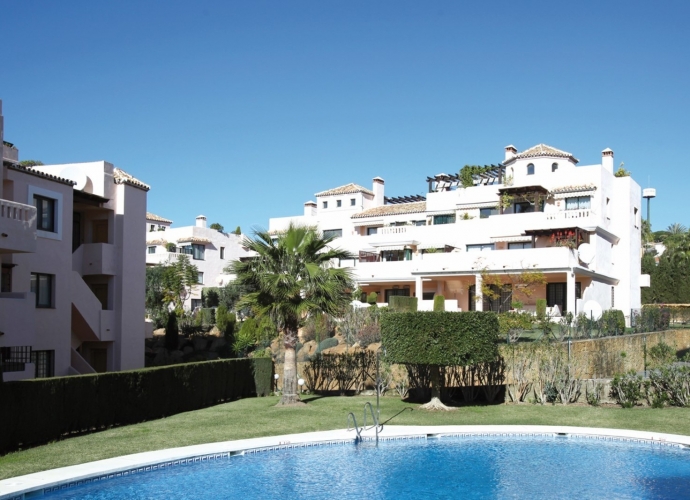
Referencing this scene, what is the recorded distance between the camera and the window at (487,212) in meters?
50.5

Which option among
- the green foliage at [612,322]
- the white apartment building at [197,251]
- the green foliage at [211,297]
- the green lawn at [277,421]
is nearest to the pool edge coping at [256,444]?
the green lawn at [277,421]

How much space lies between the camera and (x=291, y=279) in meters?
26.1

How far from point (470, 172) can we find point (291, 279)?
1421 inches

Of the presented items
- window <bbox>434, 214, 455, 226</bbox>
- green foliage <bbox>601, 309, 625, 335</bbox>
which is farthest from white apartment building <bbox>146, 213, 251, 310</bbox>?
green foliage <bbox>601, 309, 625, 335</bbox>

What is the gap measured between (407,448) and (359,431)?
5.03ft

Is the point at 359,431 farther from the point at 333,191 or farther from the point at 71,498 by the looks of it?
the point at 333,191

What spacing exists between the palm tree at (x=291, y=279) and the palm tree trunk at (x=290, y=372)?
0.04m

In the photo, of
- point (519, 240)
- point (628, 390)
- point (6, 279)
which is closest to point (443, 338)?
point (628, 390)

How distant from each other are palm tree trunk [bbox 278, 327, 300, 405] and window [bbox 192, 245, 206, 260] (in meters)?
36.4

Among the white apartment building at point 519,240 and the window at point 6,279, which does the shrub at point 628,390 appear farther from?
the window at point 6,279

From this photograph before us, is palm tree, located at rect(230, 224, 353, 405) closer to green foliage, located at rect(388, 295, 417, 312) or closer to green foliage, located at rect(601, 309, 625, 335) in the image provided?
green foliage, located at rect(601, 309, 625, 335)

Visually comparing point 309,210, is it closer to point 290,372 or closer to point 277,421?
point 290,372

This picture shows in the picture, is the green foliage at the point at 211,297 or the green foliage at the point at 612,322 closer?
the green foliage at the point at 612,322

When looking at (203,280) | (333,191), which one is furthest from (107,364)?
(333,191)
